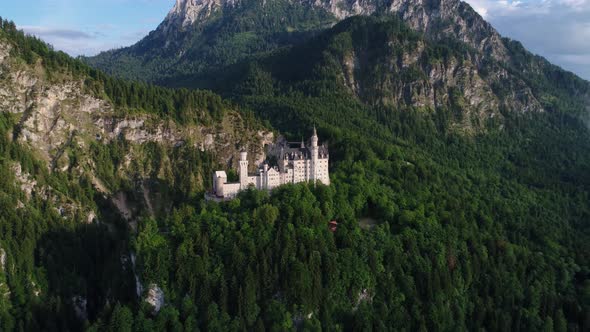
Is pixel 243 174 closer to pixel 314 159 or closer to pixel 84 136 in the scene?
pixel 314 159

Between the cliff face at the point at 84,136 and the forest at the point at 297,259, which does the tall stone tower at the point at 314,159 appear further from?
the cliff face at the point at 84,136

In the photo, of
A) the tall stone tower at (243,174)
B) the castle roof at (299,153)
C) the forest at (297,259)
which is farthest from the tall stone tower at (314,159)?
the tall stone tower at (243,174)

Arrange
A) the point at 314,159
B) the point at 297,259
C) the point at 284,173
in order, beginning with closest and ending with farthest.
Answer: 1. the point at 297,259
2. the point at 284,173
3. the point at 314,159

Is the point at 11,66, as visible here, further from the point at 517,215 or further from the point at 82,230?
the point at 517,215

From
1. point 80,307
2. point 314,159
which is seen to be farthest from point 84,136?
point 314,159

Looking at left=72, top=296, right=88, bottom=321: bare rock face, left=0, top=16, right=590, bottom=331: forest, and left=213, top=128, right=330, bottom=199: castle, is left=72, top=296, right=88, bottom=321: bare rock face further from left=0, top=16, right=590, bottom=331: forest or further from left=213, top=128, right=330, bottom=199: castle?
left=213, top=128, right=330, bottom=199: castle

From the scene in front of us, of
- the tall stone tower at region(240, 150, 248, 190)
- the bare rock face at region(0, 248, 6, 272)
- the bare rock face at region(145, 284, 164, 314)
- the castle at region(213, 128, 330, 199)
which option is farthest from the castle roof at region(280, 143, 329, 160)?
the bare rock face at region(0, 248, 6, 272)

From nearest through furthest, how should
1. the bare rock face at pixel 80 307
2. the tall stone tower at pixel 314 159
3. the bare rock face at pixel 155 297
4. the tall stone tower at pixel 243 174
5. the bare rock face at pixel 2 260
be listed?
the bare rock face at pixel 155 297, the bare rock face at pixel 2 260, the bare rock face at pixel 80 307, the tall stone tower at pixel 243 174, the tall stone tower at pixel 314 159
